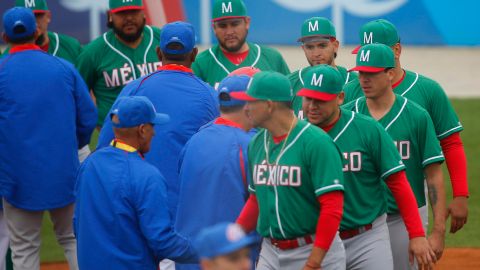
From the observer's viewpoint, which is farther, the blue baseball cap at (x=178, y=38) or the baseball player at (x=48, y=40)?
the baseball player at (x=48, y=40)

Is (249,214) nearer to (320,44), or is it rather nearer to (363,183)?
(363,183)

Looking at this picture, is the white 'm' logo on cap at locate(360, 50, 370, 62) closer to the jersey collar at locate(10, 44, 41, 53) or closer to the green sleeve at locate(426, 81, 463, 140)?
the green sleeve at locate(426, 81, 463, 140)

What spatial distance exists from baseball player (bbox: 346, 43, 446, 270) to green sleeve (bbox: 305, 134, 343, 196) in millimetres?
1077

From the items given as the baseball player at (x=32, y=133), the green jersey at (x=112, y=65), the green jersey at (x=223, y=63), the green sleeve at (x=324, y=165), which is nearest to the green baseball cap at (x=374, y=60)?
the green sleeve at (x=324, y=165)

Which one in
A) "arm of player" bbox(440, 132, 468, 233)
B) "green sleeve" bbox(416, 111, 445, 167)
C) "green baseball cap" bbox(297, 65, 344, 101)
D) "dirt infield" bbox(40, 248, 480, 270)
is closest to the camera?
"green baseball cap" bbox(297, 65, 344, 101)

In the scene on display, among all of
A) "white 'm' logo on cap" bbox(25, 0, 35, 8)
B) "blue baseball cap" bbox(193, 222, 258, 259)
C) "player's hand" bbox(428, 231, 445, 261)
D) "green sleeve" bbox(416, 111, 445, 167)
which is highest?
"white 'm' logo on cap" bbox(25, 0, 35, 8)

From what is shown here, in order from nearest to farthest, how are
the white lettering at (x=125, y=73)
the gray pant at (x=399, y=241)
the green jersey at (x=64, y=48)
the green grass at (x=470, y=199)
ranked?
the gray pant at (x=399, y=241), the white lettering at (x=125, y=73), the green jersey at (x=64, y=48), the green grass at (x=470, y=199)

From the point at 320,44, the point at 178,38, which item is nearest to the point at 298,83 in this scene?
the point at 320,44

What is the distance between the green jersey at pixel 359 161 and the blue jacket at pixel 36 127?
219 centimetres

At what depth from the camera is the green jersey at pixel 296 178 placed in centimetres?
512

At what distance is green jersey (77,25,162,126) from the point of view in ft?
27.2

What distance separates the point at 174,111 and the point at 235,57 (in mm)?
1731

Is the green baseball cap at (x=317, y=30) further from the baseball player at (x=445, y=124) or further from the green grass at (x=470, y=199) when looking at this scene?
the green grass at (x=470, y=199)

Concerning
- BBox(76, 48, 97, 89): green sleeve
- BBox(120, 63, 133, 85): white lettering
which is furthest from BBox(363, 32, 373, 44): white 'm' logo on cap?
BBox(76, 48, 97, 89): green sleeve
